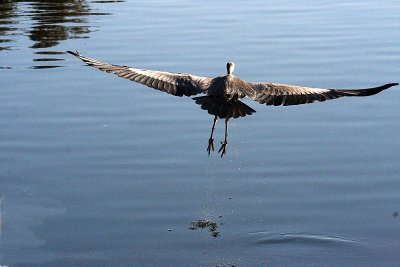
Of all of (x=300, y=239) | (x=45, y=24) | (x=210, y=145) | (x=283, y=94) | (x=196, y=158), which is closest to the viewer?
(x=300, y=239)

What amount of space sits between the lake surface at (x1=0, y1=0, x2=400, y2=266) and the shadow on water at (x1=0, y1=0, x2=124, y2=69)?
157 mm

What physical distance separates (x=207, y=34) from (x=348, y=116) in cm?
574

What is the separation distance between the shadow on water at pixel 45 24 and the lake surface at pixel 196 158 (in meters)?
0.16

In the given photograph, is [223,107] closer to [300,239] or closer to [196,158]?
Result: [300,239]

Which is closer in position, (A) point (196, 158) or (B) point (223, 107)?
(B) point (223, 107)

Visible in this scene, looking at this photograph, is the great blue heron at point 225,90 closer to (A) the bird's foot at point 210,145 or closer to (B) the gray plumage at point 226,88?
(B) the gray plumage at point 226,88

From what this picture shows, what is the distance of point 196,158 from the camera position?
12508 millimetres

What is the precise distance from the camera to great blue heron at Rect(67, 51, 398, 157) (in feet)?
33.9

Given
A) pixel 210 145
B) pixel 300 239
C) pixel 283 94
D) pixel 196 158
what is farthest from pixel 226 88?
pixel 196 158

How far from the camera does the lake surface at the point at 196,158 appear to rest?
10.2 m

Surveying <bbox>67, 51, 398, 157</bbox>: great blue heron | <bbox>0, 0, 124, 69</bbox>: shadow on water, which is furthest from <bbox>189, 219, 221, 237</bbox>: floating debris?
<bbox>0, 0, 124, 69</bbox>: shadow on water

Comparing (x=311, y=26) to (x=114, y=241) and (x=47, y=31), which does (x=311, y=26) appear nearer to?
(x=47, y=31)

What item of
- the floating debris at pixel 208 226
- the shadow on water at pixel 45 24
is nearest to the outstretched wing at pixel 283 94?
the floating debris at pixel 208 226

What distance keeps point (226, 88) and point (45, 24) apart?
12.2 meters
